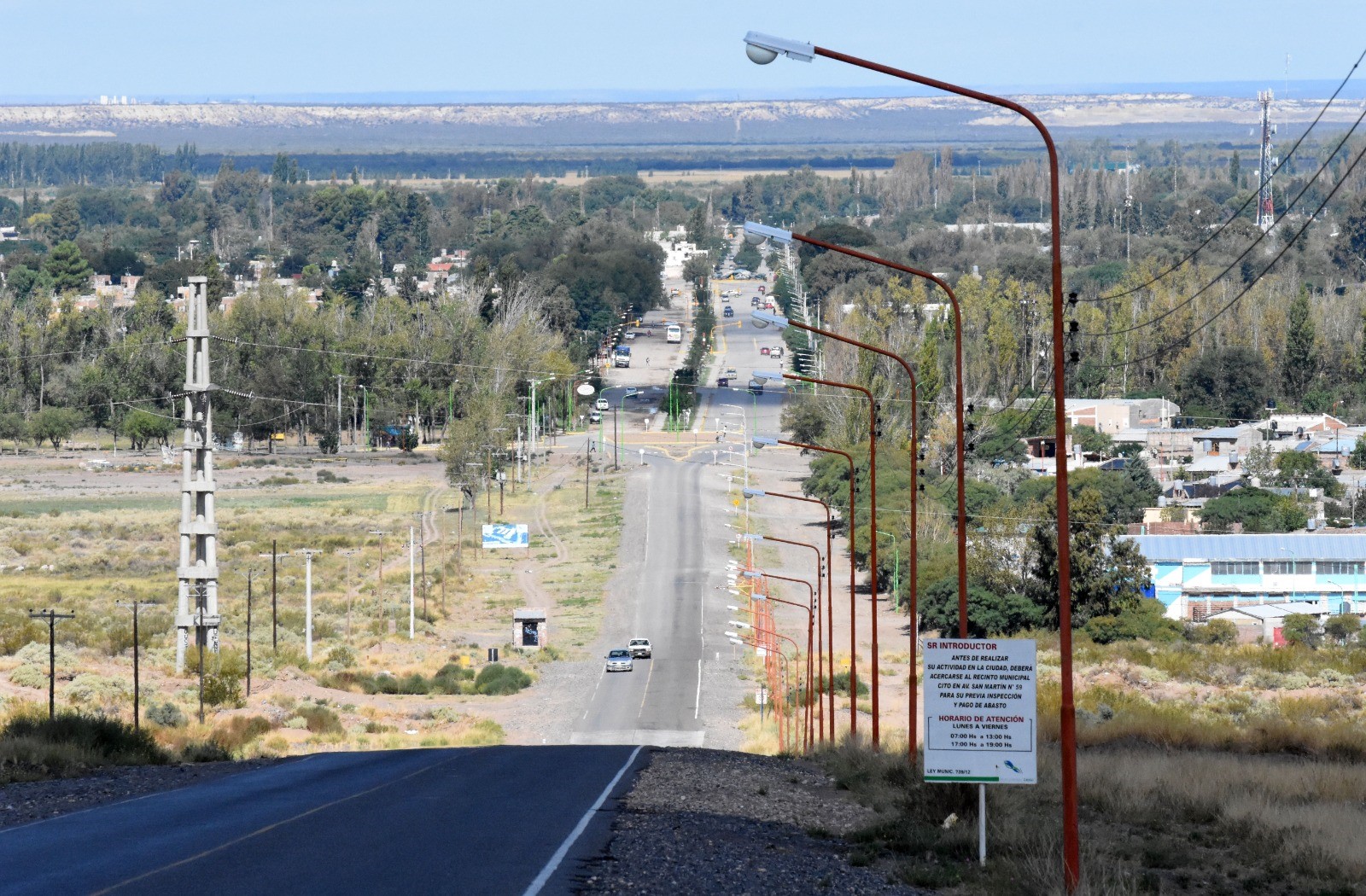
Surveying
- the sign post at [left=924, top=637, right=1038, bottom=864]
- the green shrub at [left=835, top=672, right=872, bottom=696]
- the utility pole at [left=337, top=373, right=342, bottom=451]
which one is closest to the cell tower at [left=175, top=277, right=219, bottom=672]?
the green shrub at [left=835, top=672, right=872, bottom=696]

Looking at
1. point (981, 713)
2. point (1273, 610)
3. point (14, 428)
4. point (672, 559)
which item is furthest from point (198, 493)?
point (14, 428)

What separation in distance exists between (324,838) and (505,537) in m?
73.5

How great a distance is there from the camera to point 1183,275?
153000 mm

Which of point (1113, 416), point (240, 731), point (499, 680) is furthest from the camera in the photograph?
point (1113, 416)

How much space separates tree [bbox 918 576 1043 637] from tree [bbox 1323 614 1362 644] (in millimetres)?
11938

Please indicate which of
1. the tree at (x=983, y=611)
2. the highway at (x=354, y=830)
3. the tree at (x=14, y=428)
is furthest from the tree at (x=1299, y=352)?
the highway at (x=354, y=830)

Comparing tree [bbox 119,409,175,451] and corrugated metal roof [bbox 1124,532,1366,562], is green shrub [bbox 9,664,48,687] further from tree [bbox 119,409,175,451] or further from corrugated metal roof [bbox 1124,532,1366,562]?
tree [bbox 119,409,175,451]

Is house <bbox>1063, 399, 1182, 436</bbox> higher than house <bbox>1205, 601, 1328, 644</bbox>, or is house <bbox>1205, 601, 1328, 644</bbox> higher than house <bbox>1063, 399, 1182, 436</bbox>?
house <bbox>1063, 399, 1182, 436</bbox>

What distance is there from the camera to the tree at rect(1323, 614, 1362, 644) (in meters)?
72.4

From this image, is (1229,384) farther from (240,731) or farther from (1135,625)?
(240,731)

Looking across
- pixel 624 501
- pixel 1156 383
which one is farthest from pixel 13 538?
pixel 1156 383

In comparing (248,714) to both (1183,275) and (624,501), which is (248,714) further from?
(1183,275)

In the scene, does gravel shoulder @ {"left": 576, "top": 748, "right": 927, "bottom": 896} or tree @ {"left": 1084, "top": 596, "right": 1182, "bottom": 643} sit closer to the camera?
gravel shoulder @ {"left": 576, "top": 748, "right": 927, "bottom": 896}

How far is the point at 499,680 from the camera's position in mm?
62719
